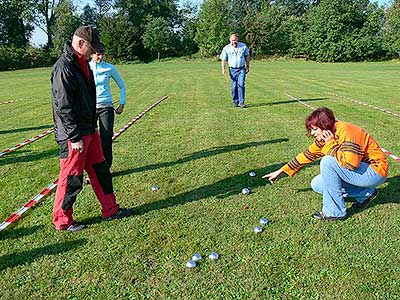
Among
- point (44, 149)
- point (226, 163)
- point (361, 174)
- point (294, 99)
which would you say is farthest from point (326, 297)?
point (294, 99)

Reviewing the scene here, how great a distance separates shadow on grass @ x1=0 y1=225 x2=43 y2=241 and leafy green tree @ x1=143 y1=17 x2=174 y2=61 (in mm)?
56626

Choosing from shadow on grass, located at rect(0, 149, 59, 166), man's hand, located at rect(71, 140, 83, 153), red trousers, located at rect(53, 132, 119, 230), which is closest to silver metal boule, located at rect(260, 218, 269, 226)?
red trousers, located at rect(53, 132, 119, 230)

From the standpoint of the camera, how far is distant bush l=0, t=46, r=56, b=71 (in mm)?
45031

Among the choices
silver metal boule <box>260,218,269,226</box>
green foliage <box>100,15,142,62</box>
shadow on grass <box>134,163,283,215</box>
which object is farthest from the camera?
green foliage <box>100,15,142,62</box>

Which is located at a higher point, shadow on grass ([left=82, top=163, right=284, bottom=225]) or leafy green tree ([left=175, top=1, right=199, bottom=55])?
leafy green tree ([left=175, top=1, right=199, bottom=55])

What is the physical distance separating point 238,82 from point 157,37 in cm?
4957

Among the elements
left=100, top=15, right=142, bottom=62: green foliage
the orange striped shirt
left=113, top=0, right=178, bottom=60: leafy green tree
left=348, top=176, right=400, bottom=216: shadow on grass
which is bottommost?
left=348, top=176, right=400, bottom=216: shadow on grass

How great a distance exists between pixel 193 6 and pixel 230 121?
66712 millimetres

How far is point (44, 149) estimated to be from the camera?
7211 millimetres

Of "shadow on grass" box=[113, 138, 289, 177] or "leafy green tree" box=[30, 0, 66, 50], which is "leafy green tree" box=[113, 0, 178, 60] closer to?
"leafy green tree" box=[30, 0, 66, 50]

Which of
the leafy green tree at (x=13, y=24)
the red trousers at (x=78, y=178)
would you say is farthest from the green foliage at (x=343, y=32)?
the red trousers at (x=78, y=178)

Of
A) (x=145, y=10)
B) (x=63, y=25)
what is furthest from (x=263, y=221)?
(x=145, y=10)

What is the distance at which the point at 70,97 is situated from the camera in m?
3.38

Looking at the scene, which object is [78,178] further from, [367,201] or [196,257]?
[367,201]
